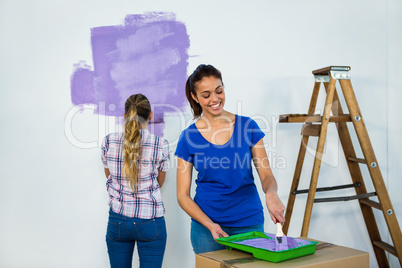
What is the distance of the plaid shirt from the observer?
6.54 feet

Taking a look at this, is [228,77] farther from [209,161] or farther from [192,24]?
[209,161]

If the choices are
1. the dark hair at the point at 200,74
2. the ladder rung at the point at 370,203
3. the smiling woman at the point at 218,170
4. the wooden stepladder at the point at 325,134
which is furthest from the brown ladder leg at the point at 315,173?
the dark hair at the point at 200,74

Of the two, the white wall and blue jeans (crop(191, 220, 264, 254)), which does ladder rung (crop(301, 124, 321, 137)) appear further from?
blue jeans (crop(191, 220, 264, 254))

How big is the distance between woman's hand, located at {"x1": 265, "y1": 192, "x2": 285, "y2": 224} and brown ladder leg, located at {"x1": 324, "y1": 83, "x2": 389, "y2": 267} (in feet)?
4.37

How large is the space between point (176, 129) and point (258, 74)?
67 cm

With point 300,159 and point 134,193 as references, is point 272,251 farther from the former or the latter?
point 300,159

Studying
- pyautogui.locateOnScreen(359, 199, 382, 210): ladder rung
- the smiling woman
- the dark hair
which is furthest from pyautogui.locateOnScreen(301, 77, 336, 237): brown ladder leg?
the dark hair

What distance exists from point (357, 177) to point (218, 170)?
4.72 feet

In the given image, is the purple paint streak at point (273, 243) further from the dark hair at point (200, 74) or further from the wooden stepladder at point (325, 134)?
the wooden stepladder at point (325, 134)

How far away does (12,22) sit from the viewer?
2.63 m

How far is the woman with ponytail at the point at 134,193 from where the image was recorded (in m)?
1.99

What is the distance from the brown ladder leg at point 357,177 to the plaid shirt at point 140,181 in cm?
121

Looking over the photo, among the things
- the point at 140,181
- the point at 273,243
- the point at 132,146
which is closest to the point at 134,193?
the point at 140,181

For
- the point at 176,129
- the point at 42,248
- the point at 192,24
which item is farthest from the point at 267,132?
the point at 42,248
